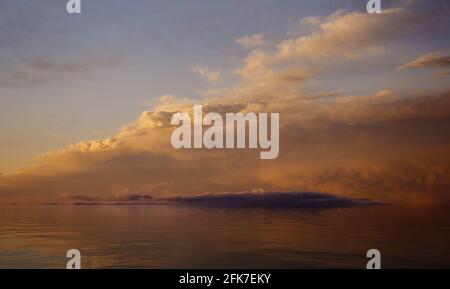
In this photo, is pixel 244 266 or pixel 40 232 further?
pixel 40 232

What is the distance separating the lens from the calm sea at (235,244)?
11.8 meters

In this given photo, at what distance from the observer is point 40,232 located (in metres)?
17.3

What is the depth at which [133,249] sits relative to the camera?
13305 millimetres

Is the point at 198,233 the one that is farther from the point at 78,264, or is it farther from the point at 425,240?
the point at 425,240

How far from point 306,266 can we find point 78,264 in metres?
5.48

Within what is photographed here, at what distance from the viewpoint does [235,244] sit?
1398 centimetres

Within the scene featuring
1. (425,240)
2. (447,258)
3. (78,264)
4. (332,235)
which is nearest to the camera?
(78,264)

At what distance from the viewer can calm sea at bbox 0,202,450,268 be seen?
1181 cm
